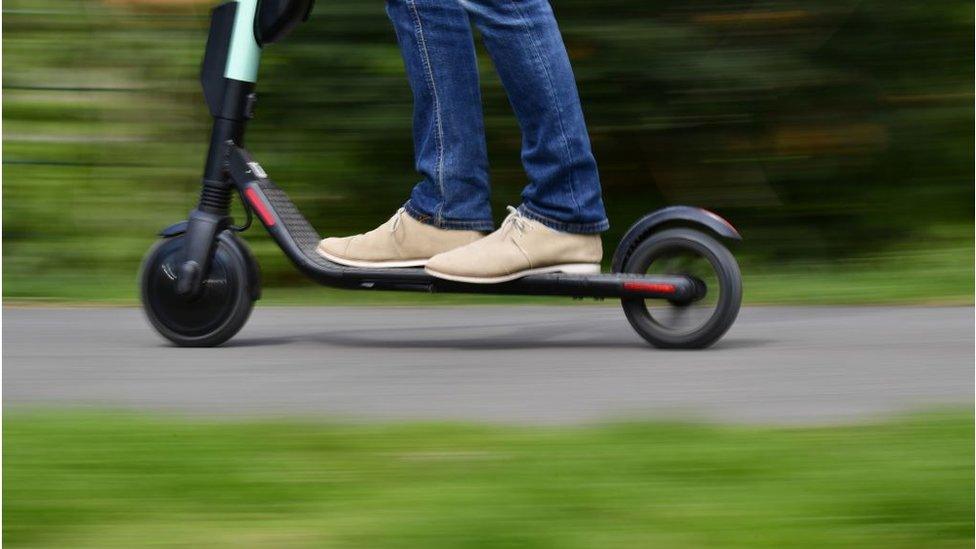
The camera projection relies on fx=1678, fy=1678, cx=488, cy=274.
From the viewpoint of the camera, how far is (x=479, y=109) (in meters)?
3.98

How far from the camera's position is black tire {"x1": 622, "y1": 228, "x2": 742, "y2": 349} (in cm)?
380

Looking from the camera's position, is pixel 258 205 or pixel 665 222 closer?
pixel 665 222

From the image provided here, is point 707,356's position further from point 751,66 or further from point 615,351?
point 751,66

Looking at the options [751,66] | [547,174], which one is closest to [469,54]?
[547,174]

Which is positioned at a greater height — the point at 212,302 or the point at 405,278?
the point at 405,278

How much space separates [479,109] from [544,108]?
0.20 meters

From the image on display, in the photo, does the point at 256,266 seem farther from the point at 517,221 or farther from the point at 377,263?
the point at 517,221

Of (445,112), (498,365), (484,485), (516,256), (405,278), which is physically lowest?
(484,485)

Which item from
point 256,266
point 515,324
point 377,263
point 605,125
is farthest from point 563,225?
point 605,125

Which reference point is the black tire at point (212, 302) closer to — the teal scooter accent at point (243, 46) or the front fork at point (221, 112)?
the front fork at point (221, 112)

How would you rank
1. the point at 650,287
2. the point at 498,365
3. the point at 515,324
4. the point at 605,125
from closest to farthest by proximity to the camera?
the point at 498,365 < the point at 650,287 < the point at 515,324 < the point at 605,125

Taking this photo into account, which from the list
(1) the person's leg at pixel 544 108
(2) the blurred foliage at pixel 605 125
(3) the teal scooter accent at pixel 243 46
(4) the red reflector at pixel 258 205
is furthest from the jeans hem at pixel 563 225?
(2) the blurred foliage at pixel 605 125

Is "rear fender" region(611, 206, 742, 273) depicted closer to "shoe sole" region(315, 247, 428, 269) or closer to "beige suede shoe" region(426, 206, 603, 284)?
"beige suede shoe" region(426, 206, 603, 284)

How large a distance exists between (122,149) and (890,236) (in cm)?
272
